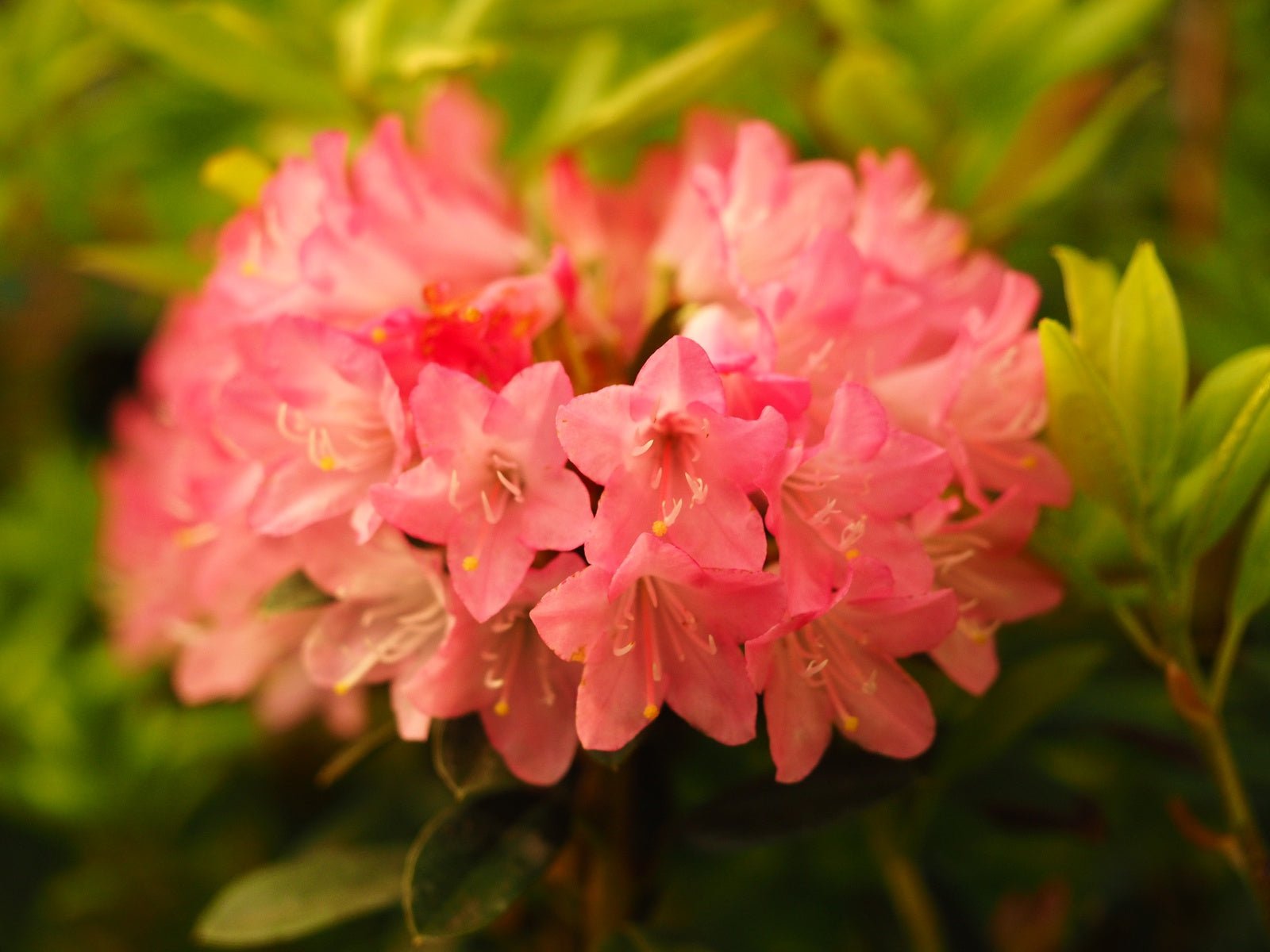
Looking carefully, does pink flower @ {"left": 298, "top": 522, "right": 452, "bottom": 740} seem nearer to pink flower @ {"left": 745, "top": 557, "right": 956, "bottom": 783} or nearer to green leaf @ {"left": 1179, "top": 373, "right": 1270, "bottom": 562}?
pink flower @ {"left": 745, "top": 557, "right": 956, "bottom": 783}

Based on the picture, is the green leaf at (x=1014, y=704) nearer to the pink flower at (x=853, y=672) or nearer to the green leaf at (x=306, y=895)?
the pink flower at (x=853, y=672)

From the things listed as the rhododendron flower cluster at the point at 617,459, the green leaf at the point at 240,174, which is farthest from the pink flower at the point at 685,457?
the green leaf at the point at 240,174

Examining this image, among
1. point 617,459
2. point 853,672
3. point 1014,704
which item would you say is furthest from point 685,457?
point 1014,704

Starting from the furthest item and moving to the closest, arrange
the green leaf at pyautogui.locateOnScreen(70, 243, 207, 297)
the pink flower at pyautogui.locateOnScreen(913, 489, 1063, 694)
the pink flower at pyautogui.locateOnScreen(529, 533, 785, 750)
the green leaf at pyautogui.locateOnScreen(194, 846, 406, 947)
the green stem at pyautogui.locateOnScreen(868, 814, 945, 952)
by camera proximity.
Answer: the green leaf at pyautogui.locateOnScreen(70, 243, 207, 297)
the green stem at pyautogui.locateOnScreen(868, 814, 945, 952)
the green leaf at pyautogui.locateOnScreen(194, 846, 406, 947)
the pink flower at pyautogui.locateOnScreen(913, 489, 1063, 694)
the pink flower at pyautogui.locateOnScreen(529, 533, 785, 750)

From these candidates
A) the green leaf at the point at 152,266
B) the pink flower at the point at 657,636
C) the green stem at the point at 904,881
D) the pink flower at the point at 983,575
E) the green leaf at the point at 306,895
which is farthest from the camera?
the green leaf at the point at 152,266

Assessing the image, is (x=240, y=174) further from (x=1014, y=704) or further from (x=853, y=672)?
(x=1014, y=704)

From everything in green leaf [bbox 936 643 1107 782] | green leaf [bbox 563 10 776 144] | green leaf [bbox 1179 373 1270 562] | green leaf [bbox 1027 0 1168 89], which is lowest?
Answer: green leaf [bbox 936 643 1107 782]

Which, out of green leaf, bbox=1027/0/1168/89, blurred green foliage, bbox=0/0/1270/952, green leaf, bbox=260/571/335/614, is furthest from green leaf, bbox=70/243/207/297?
green leaf, bbox=1027/0/1168/89
